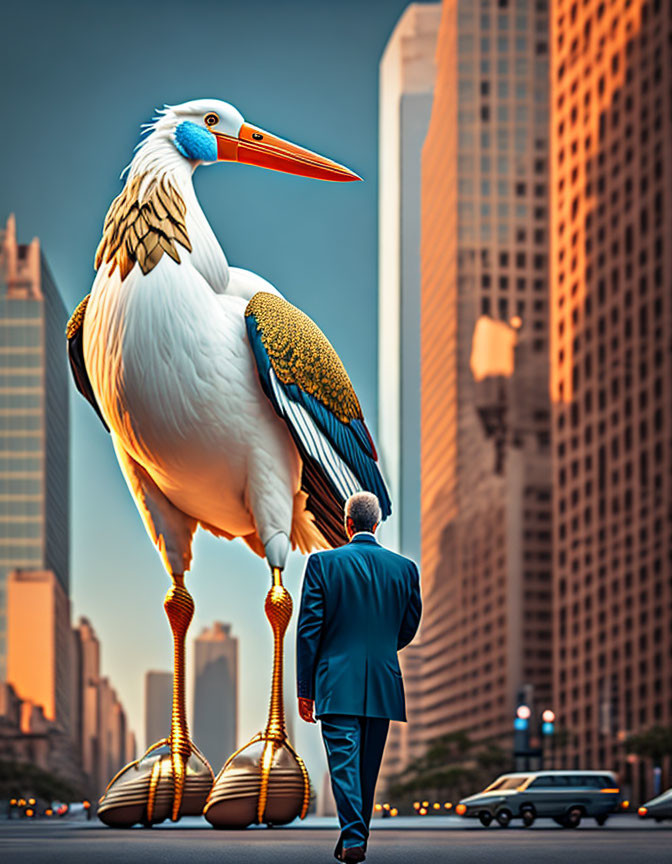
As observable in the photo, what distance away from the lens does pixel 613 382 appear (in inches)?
4345

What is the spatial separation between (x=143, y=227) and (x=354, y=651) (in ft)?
12.5

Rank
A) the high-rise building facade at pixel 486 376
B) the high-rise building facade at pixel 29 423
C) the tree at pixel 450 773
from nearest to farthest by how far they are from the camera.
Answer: the tree at pixel 450 773, the high-rise building facade at pixel 486 376, the high-rise building facade at pixel 29 423

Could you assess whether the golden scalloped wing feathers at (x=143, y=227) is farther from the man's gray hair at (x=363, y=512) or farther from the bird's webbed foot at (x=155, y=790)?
the bird's webbed foot at (x=155, y=790)

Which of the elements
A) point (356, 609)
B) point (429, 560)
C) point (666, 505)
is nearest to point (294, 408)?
point (356, 609)

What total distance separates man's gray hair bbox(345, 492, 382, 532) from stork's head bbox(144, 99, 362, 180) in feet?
12.4

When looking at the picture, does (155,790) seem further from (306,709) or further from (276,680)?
(306,709)

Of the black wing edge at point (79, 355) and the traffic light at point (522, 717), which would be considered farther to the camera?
the traffic light at point (522, 717)

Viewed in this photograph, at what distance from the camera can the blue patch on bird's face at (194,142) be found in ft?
32.7

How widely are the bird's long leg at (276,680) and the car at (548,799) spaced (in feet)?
18.9

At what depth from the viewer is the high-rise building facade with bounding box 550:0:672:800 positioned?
329 feet

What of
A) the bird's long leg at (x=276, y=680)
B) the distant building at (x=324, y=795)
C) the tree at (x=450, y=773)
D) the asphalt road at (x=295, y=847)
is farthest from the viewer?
the tree at (x=450, y=773)

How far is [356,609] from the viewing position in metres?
6.90

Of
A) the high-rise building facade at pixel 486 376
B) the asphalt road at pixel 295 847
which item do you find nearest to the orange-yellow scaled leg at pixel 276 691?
the asphalt road at pixel 295 847

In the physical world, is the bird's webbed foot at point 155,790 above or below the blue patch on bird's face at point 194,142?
below
